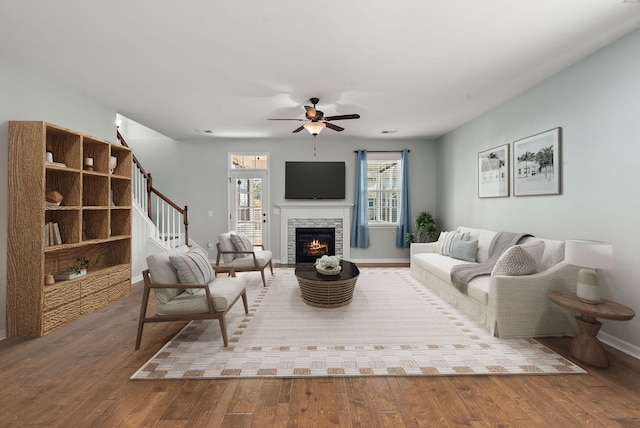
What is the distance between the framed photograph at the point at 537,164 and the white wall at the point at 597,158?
Result: 0.08 metres

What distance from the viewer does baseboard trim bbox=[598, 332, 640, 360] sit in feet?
7.98

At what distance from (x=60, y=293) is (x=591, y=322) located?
484cm

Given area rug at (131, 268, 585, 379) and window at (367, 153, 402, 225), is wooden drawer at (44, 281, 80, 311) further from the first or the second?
window at (367, 153, 402, 225)

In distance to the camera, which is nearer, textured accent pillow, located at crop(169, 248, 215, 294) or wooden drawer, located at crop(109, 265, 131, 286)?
textured accent pillow, located at crop(169, 248, 215, 294)

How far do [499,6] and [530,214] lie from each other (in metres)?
2.53

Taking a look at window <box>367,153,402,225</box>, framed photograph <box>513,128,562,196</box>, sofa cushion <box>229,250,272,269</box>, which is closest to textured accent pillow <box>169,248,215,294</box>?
sofa cushion <box>229,250,272,269</box>

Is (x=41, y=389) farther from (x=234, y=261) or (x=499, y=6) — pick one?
(x=499, y=6)

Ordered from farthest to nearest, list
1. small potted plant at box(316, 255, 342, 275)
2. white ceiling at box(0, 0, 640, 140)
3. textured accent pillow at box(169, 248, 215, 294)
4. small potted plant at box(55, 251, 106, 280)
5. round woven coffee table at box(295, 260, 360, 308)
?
small potted plant at box(316, 255, 342, 275), round woven coffee table at box(295, 260, 360, 308), small potted plant at box(55, 251, 106, 280), textured accent pillow at box(169, 248, 215, 294), white ceiling at box(0, 0, 640, 140)

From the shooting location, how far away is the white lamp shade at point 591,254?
7.37 feet

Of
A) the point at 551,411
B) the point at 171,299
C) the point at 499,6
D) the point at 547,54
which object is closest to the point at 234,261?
the point at 171,299

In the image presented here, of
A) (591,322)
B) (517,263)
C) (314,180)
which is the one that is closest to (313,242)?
(314,180)

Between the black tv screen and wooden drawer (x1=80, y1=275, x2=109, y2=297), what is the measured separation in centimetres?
355

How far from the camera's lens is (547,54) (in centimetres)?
282

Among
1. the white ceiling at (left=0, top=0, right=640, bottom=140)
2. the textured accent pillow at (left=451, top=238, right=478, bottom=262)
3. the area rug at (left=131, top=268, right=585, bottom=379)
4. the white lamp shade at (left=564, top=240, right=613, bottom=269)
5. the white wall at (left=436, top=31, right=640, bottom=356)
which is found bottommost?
the area rug at (left=131, top=268, right=585, bottom=379)
